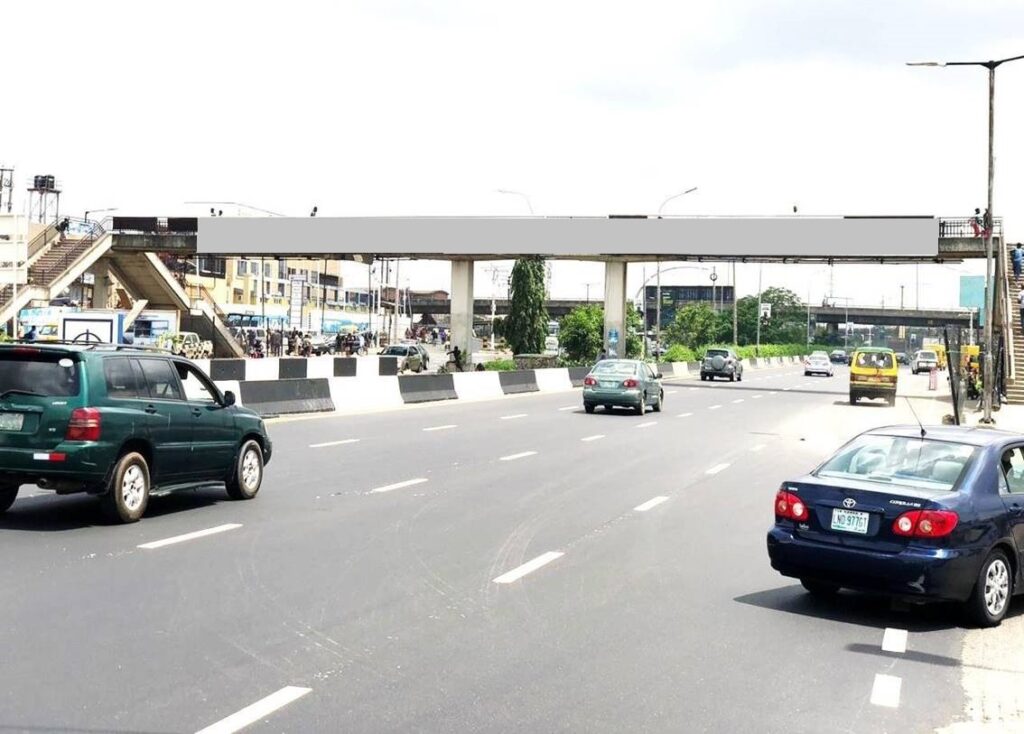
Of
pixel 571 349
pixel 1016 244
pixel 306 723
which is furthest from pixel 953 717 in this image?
pixel 571 349

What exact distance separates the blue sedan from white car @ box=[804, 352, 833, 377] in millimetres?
73305

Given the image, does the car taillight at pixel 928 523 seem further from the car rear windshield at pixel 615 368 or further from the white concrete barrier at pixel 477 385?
the white concrete barrier at pixel 477 385

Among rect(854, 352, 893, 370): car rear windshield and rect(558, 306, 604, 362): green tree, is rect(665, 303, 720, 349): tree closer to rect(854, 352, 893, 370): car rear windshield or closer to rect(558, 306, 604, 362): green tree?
rect(558, 306, 604, 362): green tree

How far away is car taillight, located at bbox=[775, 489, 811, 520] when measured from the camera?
29.2 ft

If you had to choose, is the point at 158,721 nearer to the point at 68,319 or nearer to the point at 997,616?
the point at 997,616

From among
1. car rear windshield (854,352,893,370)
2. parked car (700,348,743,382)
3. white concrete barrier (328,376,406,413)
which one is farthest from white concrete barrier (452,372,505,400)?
parked car (700,348,743,382)

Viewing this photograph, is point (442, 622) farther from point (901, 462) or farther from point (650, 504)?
point (650, 504)

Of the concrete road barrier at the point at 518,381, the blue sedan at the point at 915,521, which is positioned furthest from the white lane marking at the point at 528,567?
the concrete road barrier at the point at 518,381

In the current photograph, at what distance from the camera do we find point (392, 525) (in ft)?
40.2

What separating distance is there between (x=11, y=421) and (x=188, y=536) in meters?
2.02

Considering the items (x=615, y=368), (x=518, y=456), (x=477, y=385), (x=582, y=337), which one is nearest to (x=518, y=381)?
(x=477, y=385)

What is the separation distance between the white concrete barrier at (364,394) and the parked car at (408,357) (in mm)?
28372

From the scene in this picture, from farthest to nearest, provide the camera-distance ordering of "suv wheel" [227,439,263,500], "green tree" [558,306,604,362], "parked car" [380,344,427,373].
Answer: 1. "green tree" [558,306,604,362]
2. "parked car" [380,344,427,373]
3. "suv wheel" [227,439,263,500]

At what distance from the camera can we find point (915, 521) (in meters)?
8.30
